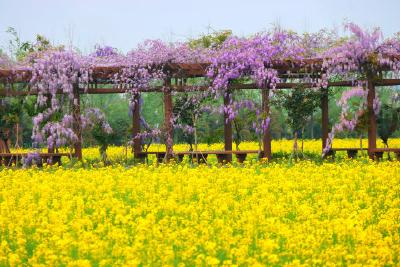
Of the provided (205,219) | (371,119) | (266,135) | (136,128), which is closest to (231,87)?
(266,135)

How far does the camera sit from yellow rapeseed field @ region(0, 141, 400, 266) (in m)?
7.82

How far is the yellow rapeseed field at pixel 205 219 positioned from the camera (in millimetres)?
7816

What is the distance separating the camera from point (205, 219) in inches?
423

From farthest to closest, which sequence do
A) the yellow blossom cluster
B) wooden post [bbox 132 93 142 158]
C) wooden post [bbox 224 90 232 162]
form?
wooden post [bbox 132 93 142 158] → wooden post [bbox 224 90 232 162] → the yellow blossom cluster

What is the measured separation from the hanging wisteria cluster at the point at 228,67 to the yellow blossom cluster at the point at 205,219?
4.99 meters

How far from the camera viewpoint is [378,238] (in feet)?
27.7

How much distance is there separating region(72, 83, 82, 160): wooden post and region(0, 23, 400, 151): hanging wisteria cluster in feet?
0.41

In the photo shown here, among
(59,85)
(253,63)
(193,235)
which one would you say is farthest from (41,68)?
(193,235)

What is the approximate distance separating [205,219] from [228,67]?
1249 centimetres

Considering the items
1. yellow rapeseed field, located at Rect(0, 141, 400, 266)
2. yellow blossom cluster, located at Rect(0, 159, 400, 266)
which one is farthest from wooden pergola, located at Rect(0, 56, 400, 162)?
yellow blossom cluster, located at Rect(0, 159, 400, 266)

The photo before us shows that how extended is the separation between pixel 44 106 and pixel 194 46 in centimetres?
528

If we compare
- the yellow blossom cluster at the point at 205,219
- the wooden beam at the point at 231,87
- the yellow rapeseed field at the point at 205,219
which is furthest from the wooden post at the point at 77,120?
the yellow blossom cluster at the point at 205,219

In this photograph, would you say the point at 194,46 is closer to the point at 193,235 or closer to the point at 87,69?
the point at 87,69

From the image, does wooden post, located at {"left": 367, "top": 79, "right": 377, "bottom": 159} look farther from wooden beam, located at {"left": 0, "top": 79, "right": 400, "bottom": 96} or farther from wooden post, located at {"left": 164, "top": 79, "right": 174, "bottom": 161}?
wooden post, located at {"left": 164, "top": 79, "right": 174, "bottom": 161}
